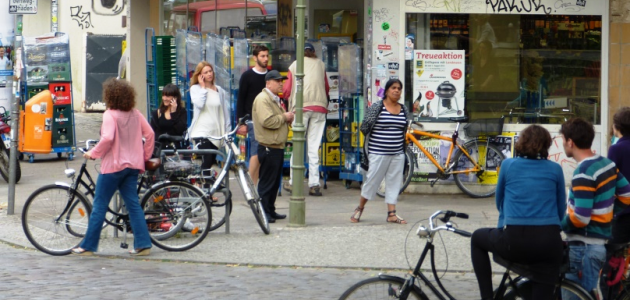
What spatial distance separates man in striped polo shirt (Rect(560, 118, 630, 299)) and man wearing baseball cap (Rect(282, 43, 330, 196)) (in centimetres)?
666

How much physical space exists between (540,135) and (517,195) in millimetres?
371

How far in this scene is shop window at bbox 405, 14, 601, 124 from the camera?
1253 centimetres

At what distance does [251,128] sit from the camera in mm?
12195

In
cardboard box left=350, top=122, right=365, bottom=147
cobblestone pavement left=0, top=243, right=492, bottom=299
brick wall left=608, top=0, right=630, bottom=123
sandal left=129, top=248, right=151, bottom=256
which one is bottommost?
cobblestone pavement left=0, top=243, right=492, bottom=299

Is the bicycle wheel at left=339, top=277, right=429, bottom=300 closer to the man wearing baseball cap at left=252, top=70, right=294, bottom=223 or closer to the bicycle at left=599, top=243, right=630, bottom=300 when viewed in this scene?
the bicycle at left=599, top=243, right=630, bottom=300

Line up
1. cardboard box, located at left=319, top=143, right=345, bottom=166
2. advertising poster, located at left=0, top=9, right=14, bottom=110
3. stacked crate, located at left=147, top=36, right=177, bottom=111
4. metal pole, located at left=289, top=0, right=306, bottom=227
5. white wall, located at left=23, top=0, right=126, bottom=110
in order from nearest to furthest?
metal pole, located at left=289, top=0, right=306, bottom=227 < cardboard box, located at left=319, top=143, right=345, bottom=166 < advertising poster, located at left=0, top=9, right=14, bottom=110 < stacked crate, located at left=147, top=36, right=177, bottom=111 < white wall, located at left=23, top=0, right=126, bottom=110

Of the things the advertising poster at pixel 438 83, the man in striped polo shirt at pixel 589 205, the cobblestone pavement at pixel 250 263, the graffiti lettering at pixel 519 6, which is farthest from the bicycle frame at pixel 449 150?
the man in striped polo shirt at pixel 589 205

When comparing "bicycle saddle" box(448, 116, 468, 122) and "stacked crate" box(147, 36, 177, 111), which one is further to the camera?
"stacked crate" box(147, 36, 177, 111)

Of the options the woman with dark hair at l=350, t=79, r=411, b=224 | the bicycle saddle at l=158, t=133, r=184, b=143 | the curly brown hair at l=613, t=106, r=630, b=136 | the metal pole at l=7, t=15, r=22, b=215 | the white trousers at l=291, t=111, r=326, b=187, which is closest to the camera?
the curly brown hair at l=613, t=106, r=630, b=136

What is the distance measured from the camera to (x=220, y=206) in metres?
9.85

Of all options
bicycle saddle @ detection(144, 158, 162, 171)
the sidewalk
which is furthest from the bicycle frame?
bicycle saddle @ detection(144, 158, 162, 171)

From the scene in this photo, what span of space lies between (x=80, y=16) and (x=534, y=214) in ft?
66.7

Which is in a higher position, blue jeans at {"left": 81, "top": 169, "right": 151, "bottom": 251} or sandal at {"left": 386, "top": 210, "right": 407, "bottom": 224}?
blue jeans at {"left": 81, "top": 169, "right": 151, "bottom": 251}

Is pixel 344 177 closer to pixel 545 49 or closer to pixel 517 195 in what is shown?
pixel 545 49
